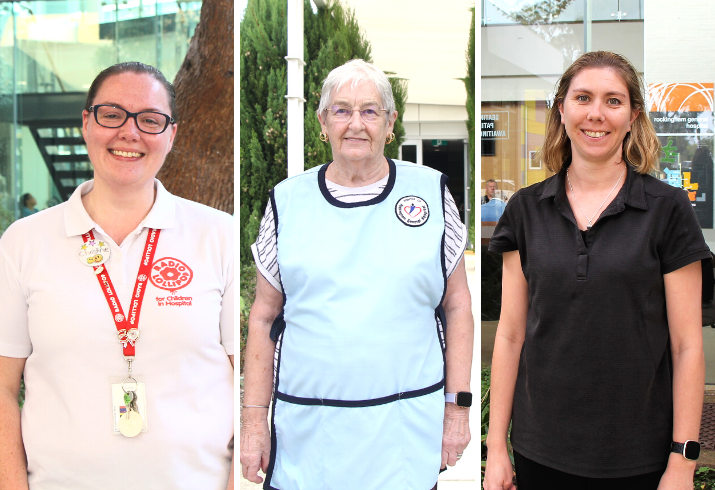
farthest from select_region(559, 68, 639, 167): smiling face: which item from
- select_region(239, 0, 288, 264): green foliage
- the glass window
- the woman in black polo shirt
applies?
the glass window

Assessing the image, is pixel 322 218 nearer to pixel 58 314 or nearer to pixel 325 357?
pixel 325 357

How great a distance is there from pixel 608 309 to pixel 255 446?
43.7 inches

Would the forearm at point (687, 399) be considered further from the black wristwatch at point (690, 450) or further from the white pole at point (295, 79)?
the white pole at point (295, 79)

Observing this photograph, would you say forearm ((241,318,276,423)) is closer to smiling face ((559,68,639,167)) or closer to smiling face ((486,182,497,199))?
smiling face ((559,68,639,167))

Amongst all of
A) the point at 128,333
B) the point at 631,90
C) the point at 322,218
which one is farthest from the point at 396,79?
the point at 128,333

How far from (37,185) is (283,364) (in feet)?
5.21

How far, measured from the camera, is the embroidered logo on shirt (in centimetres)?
195

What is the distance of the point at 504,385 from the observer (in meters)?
1.93

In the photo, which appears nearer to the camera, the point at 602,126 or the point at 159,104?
the point at 602,126

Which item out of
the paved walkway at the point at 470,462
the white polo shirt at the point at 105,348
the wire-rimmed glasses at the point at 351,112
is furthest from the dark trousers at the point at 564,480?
the wire-rimmed glasses at the point at 351,112

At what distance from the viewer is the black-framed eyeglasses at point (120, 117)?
1.91 metres

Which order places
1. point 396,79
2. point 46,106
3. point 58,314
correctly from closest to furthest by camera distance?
point 58,314 → point 396,79 → point 46,106

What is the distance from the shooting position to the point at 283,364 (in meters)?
1.93

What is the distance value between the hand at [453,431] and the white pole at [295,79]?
37.6 inches
